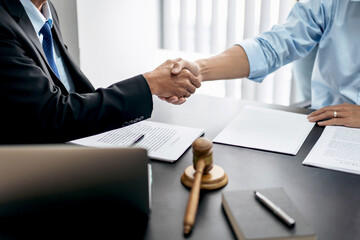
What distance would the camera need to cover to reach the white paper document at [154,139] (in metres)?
1.13

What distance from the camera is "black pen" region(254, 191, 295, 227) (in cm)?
75

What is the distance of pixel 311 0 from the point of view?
5.81ft

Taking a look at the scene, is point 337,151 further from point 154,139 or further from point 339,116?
point 154,139

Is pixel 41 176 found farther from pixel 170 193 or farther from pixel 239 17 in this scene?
pixel 239 17

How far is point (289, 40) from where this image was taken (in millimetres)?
1745

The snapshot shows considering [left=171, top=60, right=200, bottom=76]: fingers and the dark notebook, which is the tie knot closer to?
[left=171, top=60, right=200, bottom=76]: fingers

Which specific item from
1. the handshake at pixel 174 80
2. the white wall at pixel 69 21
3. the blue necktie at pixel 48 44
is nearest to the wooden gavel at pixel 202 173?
the handshake at pixel 174 80

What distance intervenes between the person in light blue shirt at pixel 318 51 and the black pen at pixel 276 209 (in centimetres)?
89

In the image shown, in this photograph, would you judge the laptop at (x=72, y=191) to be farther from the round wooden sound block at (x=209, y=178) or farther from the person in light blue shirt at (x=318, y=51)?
the person in light blue shirt at (x=318, y=51)

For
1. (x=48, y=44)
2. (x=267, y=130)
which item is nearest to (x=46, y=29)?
(x=48, y=44)

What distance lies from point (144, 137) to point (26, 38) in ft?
1.47

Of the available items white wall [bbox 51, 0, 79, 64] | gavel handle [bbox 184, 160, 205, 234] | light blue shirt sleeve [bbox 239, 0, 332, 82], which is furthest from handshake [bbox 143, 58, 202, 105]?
white wall [bbox 51, 0, 79, 64]

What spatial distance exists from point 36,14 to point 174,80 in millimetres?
515

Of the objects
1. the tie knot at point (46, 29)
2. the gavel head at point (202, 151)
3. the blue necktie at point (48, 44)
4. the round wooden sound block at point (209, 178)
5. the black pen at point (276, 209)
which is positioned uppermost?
the tie knot at point (46, 29)
